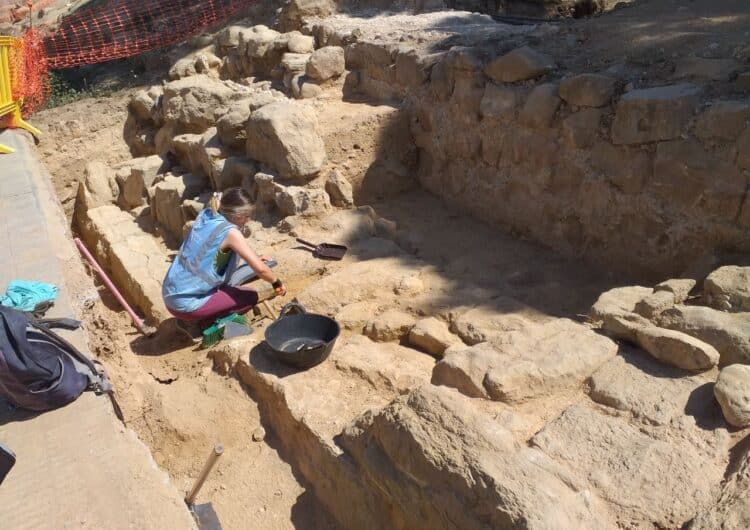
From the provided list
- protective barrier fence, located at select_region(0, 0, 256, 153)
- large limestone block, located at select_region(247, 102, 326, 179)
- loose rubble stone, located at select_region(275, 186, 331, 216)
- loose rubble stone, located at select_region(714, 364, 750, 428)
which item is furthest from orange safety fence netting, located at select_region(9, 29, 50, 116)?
loose rubble stone, located at select_region(714, 364, 750, 428)

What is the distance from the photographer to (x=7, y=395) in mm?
2910

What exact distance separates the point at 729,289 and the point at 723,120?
1.01 metres

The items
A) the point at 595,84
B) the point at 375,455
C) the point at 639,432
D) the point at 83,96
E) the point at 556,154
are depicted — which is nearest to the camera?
the point at 639,432

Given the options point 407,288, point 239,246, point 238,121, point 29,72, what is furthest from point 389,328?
point 29,72

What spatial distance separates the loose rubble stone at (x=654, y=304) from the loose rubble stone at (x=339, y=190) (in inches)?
113

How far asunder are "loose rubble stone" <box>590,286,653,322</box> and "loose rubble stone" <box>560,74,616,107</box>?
1365 mm

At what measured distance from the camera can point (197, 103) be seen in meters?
7.20

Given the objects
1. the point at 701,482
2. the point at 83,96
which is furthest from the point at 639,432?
the point at 83,96

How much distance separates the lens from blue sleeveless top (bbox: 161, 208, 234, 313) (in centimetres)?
436

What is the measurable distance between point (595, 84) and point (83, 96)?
7.80 m

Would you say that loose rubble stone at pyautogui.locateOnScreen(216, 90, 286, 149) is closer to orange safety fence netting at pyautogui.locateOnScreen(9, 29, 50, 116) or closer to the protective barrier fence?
orange safety fence netting at pyautogui.locateOnScreen(9, 29, 50, 116)

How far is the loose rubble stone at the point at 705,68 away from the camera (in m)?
4.01

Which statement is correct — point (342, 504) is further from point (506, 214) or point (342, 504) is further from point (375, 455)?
point (506, 214)

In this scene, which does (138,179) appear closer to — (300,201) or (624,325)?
(300,201)
